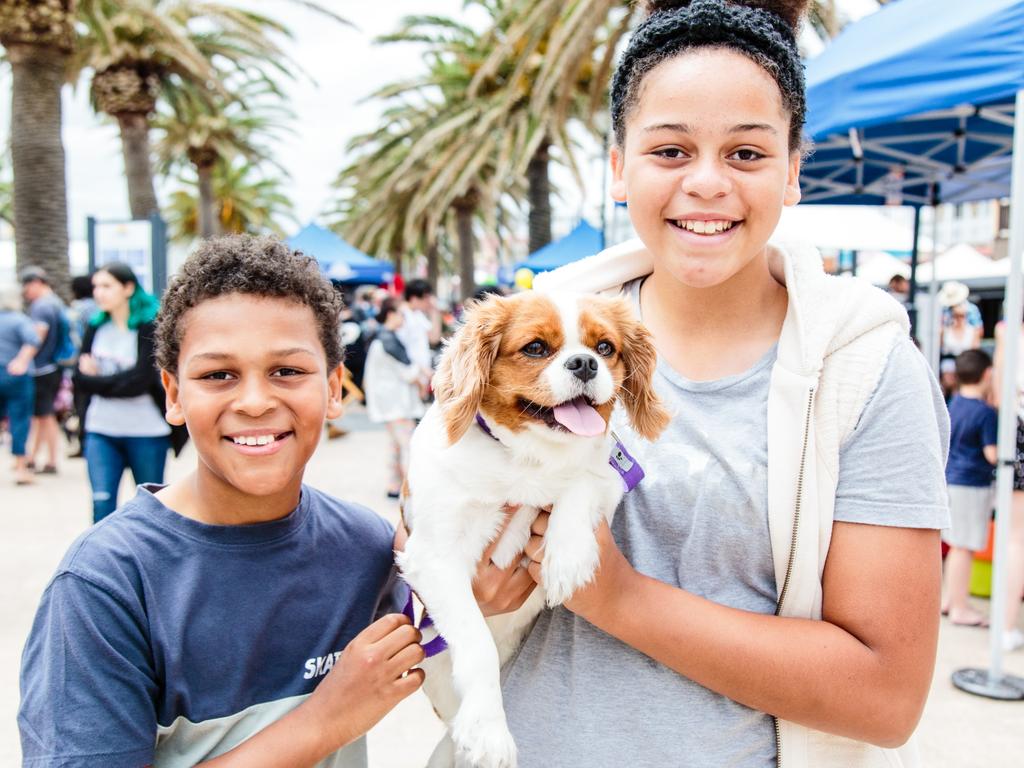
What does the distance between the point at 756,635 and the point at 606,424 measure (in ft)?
2.06

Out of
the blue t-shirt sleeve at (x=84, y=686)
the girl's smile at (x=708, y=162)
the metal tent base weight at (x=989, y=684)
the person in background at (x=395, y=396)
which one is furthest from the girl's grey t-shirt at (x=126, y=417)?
the metal tent base weight at (x=989, y=684)

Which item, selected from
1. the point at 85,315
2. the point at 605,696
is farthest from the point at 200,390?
the point at 85,315

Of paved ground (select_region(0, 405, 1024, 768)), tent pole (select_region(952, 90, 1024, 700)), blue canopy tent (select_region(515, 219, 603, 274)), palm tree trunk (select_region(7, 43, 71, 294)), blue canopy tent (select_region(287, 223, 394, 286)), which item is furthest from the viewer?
blue canopy tent (select_region(287, 223, 394, 286))

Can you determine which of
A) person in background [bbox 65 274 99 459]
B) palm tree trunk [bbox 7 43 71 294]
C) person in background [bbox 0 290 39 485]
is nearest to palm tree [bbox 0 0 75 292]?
palm tree trunk [bbox 7 43 71 294]

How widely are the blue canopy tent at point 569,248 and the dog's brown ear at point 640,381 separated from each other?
17608mm

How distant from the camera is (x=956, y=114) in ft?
23.4

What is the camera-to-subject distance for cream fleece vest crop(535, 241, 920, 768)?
158 cm

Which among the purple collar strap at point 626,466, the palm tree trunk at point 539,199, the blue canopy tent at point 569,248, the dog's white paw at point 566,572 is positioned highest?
the palm tree trunk at point 539,199

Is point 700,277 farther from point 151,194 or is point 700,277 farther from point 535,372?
point 151,194

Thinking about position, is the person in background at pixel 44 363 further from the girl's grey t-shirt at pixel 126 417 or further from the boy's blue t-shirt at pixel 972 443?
the boy's blue t-shirt at pixel 972 443

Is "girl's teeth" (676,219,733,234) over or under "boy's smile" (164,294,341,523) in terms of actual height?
over

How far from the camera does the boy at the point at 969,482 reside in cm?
607

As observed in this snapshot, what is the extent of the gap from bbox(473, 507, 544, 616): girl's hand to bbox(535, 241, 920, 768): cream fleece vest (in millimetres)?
588

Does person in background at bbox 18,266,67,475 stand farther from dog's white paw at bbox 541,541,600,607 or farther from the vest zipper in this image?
the vest zipper
